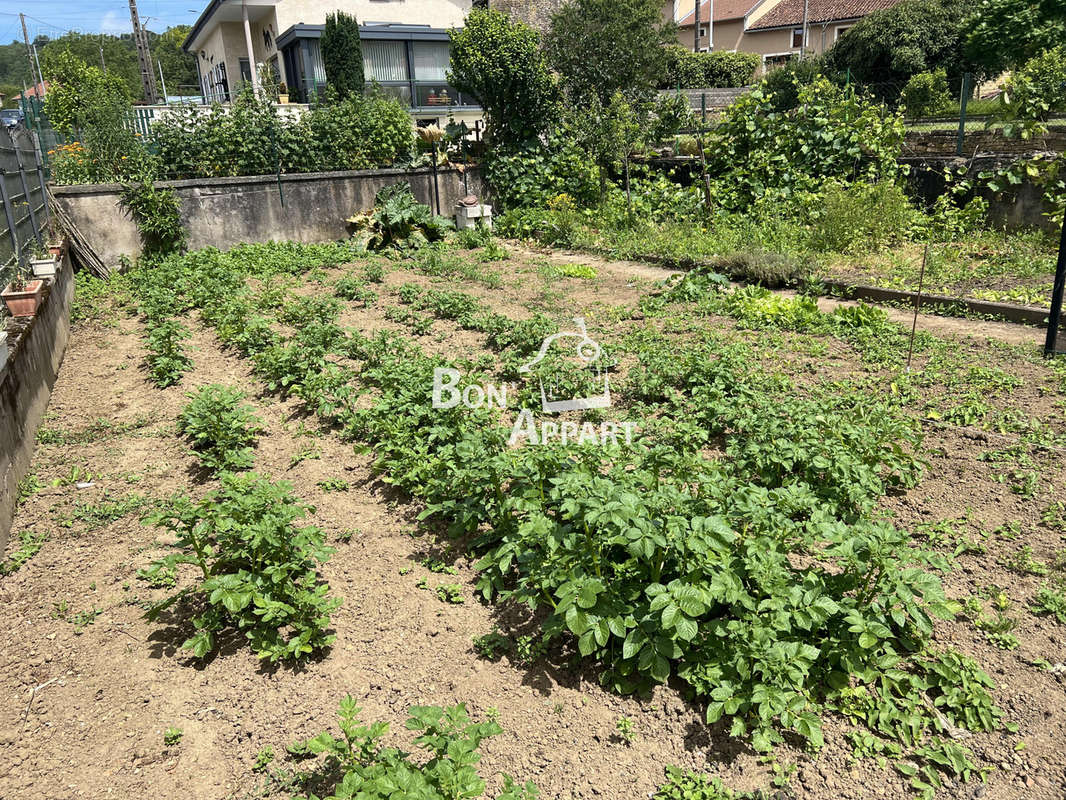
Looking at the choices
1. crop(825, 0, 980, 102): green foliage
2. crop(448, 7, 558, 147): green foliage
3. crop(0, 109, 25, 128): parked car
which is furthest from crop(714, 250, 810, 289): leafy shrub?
crop(825, 0, 980, 102): green foliage

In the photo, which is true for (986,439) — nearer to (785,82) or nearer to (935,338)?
(935,338)

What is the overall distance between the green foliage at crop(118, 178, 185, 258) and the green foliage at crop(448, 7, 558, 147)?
19.4 feet

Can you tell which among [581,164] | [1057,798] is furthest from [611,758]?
[581,164]

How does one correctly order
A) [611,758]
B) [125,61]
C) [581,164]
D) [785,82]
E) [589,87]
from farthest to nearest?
[125,61] → [785,82] → [589,87] → [581,164] → [611,758]

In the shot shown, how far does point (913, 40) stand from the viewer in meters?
24.9

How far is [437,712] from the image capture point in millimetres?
2215

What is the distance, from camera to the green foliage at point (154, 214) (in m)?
10.8

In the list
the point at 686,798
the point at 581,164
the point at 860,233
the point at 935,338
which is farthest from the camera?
the point at 581,164

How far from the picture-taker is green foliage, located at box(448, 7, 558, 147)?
44.2 feet

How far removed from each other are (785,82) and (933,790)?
79.0ft

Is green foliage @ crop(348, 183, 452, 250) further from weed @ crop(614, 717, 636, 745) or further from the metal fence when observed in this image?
weed @ crop(614, 717, 636, 745)

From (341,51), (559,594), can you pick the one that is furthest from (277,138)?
(559,594)

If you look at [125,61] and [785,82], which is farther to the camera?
[125,61]

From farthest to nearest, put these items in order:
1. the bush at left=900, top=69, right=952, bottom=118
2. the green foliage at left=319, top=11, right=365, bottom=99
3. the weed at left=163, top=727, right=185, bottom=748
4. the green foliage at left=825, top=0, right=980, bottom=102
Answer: the green foliage at left=825, top=0, right=980, bottom=102 → the green foliage at left=319, top=11, right=365, bottom=99 → the bush at left=900, top=69, right=952, bottom=118 → the weed at left=163, top=727, right=185, bottom=748
